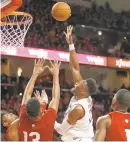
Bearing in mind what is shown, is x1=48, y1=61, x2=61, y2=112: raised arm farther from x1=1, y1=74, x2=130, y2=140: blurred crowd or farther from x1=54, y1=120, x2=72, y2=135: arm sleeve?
x1=1, y1=74, x2=130, y2=140: blurred crowd

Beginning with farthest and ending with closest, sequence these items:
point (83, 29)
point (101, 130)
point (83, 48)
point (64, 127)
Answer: point (83, 29) → point (83, 48) → point (64, 127) → point (101, 130)

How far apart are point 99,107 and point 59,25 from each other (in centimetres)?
260

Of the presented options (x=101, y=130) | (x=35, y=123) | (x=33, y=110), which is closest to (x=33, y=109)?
(x=33, y=110)

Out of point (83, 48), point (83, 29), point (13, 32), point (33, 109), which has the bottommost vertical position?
point (33, 109)

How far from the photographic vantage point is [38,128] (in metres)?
2.84

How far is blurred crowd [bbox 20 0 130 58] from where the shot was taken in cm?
1076

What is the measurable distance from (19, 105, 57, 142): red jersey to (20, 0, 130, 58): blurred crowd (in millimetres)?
7010

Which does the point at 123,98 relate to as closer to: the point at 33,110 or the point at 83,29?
the point at 33,110

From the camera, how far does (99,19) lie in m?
13.0

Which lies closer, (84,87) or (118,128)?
Answer: (118,128)

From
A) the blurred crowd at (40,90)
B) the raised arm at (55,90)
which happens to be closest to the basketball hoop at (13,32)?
the raised arm at (55,90)

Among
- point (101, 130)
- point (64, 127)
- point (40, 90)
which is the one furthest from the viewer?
point (40, 90)

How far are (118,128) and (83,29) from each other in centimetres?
947

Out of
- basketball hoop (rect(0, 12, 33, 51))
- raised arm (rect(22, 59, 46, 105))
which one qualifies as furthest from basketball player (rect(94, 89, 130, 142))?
basketball hoop (rect(0, 12, 33, 51))
